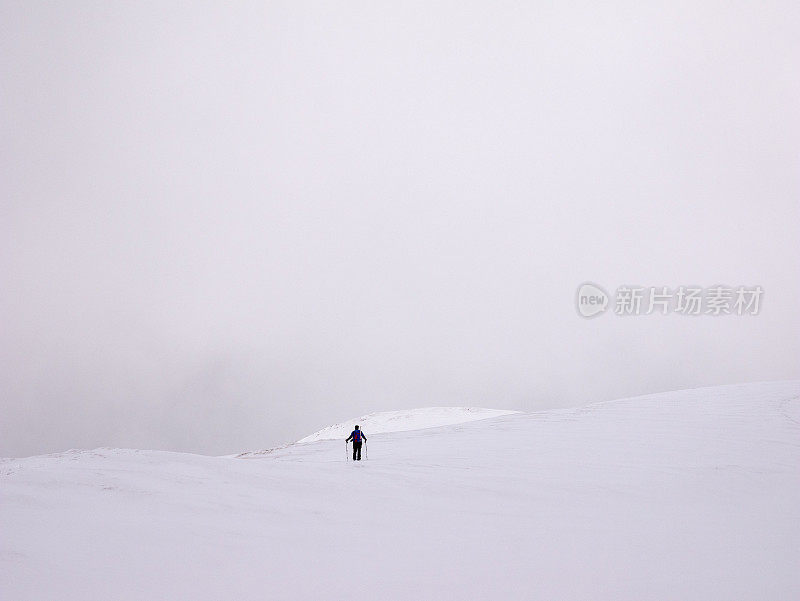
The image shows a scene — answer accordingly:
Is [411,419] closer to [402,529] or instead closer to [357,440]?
[357,440]

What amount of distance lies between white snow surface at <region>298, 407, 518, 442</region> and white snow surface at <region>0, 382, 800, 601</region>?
31.4m

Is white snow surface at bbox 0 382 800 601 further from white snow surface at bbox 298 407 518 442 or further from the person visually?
white snow surface at bbox 298 407 518 442

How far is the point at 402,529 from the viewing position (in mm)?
8320

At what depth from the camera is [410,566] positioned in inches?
273

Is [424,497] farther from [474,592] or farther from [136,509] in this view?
[136,509]

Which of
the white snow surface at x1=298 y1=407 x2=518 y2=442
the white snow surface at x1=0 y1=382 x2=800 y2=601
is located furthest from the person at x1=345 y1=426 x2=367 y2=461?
the white snow surface at x1=298 y1=407 x2=518 y2=442

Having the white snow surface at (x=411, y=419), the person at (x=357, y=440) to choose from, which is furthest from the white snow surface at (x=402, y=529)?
the white snow surface at (x=411, y=419)

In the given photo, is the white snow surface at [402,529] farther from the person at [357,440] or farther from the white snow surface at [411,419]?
the white snow surface at [411,419]

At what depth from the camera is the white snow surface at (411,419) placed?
149 ft

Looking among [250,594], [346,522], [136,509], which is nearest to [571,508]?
[346,522]

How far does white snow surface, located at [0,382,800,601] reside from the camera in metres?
6.21

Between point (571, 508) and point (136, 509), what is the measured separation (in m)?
7.42

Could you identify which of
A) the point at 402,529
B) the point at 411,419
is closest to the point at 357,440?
the point at 402,529

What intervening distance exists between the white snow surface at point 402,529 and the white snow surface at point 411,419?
31.4 meters
